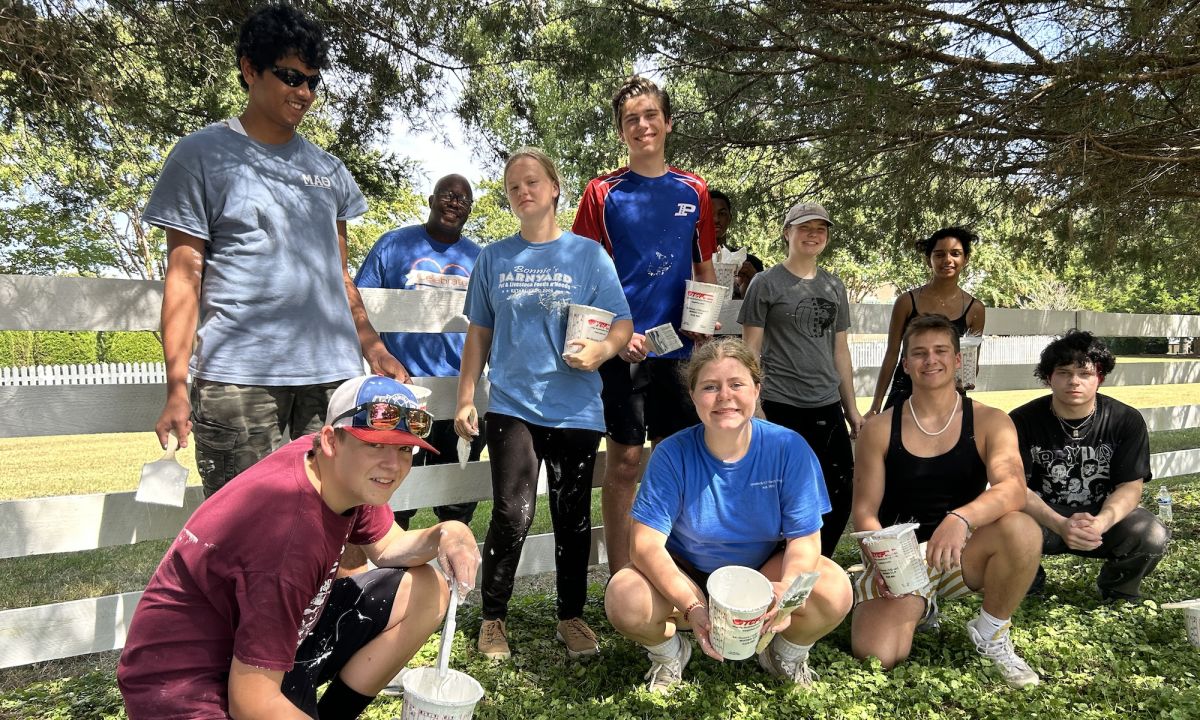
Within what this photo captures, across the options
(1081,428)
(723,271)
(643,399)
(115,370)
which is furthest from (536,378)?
(115,370)

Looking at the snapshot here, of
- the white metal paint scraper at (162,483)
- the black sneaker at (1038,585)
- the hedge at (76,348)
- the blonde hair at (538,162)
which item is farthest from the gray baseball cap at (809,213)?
the hedge at (76,348)

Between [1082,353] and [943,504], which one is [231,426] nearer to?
[943,504]

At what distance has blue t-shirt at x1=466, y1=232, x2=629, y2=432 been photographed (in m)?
2.96

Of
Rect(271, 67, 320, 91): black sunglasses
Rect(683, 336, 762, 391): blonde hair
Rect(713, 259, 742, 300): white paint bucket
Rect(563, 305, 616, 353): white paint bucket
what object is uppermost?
Rect(271, 67, 320, 91): black sunglasses

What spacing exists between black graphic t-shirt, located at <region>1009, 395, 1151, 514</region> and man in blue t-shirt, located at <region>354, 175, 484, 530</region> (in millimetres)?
2658

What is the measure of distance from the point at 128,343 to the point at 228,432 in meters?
25.5

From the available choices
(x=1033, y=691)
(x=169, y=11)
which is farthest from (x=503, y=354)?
(x=169, y=11)

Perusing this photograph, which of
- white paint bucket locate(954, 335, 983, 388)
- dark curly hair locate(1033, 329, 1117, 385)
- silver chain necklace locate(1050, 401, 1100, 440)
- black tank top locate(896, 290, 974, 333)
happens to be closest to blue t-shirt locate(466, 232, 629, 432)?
white paint bucket locate(954, 335, 983, 388)

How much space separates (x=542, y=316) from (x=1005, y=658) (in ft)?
6.96

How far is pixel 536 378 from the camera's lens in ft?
9.70

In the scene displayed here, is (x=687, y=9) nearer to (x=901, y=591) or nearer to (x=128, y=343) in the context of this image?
(x=901, y=591)

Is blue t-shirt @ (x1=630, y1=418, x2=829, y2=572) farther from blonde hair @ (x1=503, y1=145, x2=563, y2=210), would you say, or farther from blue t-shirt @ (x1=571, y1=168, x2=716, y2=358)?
blonde hair @ (x1=503, y1=145, x2=563, y2=210)

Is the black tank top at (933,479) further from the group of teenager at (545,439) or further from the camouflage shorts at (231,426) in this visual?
the camouflage shorts at (231,426)

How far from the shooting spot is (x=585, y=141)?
22.0ft
